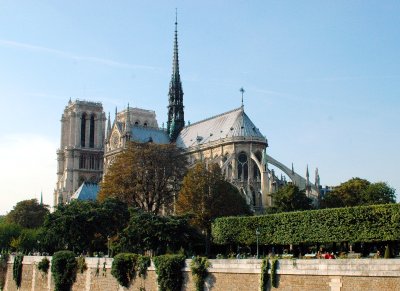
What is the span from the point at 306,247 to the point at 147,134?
193ft

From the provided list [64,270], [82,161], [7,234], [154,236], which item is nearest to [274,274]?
[64,270]

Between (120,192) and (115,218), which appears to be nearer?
(115,218)

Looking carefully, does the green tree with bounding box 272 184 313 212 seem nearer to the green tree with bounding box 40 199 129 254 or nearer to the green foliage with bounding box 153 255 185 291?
the green tree with bounding box 40 199 129 254

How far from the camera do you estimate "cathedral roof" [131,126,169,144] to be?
104 metres

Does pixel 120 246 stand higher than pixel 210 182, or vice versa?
pixel 210 182

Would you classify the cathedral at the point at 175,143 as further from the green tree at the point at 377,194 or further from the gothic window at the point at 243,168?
the green tree at the point at 377,194

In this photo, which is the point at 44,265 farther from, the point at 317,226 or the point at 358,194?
the point at 358,194

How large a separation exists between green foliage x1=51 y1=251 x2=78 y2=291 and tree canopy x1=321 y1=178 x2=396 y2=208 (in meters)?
31.0

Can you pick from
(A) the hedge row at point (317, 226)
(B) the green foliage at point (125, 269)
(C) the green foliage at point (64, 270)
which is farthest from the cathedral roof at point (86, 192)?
(B) the green foliage at point (125, 269)

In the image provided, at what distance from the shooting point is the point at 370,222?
42.4 m

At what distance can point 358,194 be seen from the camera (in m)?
67.9

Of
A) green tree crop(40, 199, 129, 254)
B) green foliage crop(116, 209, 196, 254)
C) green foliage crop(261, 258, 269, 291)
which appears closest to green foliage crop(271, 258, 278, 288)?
green foliage crop(261, 258, 269, 291)

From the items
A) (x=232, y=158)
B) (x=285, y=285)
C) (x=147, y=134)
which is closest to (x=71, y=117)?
(x=147, y=134)

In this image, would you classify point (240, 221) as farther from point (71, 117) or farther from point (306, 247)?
point (71, 117)
